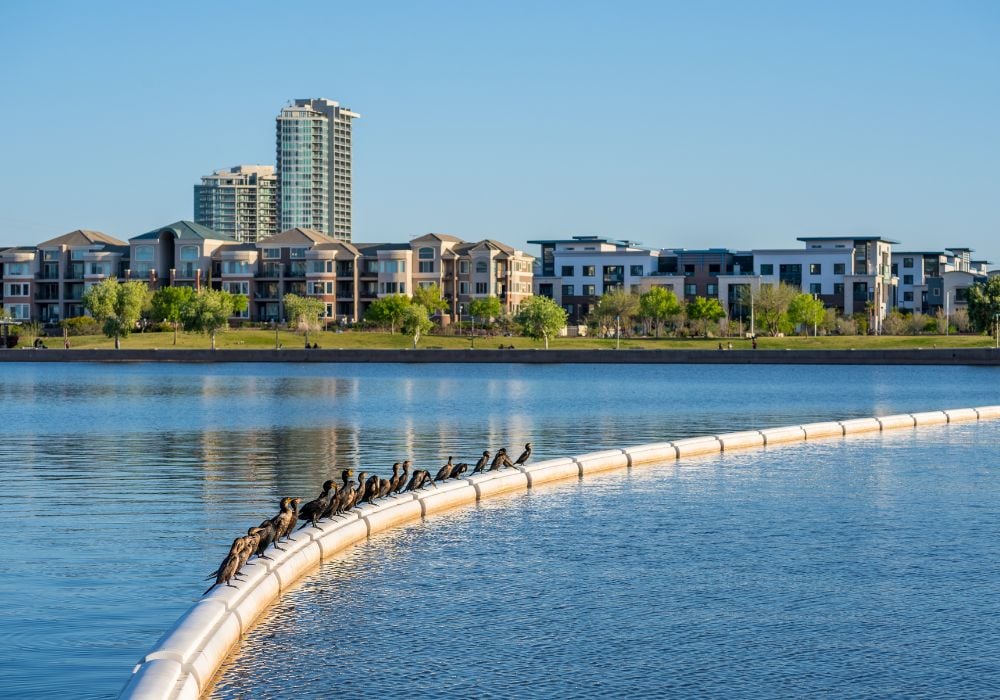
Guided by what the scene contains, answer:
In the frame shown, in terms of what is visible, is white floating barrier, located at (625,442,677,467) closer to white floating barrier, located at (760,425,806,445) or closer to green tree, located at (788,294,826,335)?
white floating barrier, located at (760,425,806,445)

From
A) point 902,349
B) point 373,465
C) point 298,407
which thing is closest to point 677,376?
point 902,349

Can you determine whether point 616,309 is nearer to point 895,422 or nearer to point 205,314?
point 205,314

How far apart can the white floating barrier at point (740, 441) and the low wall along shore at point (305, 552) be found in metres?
0.03

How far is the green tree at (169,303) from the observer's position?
160 meters

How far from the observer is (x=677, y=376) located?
117 m

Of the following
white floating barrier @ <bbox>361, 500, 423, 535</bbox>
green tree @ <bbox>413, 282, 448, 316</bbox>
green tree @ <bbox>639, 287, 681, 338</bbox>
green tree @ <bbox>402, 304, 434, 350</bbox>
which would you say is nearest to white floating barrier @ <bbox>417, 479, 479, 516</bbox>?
white floating barrier @ <bbox>361, 500, 423, 535</bbox>

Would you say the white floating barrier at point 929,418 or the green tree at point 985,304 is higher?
the green tree at point 985,304

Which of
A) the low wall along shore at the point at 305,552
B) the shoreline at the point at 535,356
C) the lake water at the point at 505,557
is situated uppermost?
the shoreline at the point at 535,356

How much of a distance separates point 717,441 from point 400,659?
28.2 meters

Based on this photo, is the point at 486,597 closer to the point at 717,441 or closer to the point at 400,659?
the point at 400,659

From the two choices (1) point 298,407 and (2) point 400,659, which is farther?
(1) point 298,407

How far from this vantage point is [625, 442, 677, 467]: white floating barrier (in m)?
39.8

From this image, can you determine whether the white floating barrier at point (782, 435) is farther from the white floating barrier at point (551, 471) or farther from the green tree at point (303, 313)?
the green tree at point (303, 313)

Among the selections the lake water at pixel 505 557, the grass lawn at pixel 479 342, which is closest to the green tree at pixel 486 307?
the grass lawn at pixel 479 342
